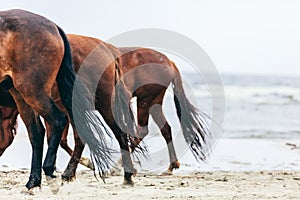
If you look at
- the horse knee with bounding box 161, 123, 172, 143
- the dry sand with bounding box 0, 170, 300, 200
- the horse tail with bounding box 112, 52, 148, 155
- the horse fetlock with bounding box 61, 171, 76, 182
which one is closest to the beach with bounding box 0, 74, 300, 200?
the dry sand with bounding box 0, 170, 300, 200

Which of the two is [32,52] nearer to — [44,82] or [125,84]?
[44,82]

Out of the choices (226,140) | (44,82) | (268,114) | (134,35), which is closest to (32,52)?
(44,82)

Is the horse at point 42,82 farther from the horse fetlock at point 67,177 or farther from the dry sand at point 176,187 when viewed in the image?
the horse fetlock at point 67,177

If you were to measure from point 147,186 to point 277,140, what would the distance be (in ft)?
21.2

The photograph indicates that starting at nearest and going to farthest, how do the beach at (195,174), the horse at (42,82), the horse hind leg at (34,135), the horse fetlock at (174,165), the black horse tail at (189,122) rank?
1. the horse at (42,82)
2. the horse hind leg at (34,135)
3. the beach at (195,174)
4. the horse fetlock at (174,165)
5. the black horse tail at (189,122)

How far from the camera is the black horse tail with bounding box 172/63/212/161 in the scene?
28.4 ft

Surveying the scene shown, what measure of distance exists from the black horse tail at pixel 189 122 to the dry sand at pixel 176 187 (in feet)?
1.83

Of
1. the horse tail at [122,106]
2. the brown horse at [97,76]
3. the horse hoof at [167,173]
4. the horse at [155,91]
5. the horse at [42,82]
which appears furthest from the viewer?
the horse at [155,91]

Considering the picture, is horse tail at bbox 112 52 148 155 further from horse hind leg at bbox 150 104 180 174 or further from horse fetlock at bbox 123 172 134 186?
horse hind leg at bbox 150 104 180 174

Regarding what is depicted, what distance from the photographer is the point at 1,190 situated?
21.0ft

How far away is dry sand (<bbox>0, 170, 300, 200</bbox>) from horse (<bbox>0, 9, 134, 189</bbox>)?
1.07 feet

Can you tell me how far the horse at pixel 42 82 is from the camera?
18.5 ft

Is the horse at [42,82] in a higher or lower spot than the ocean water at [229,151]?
higher

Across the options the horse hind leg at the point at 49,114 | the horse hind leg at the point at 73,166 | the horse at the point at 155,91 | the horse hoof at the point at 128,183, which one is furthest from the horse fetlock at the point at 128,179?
the horse hind leg at the point at 49,114
